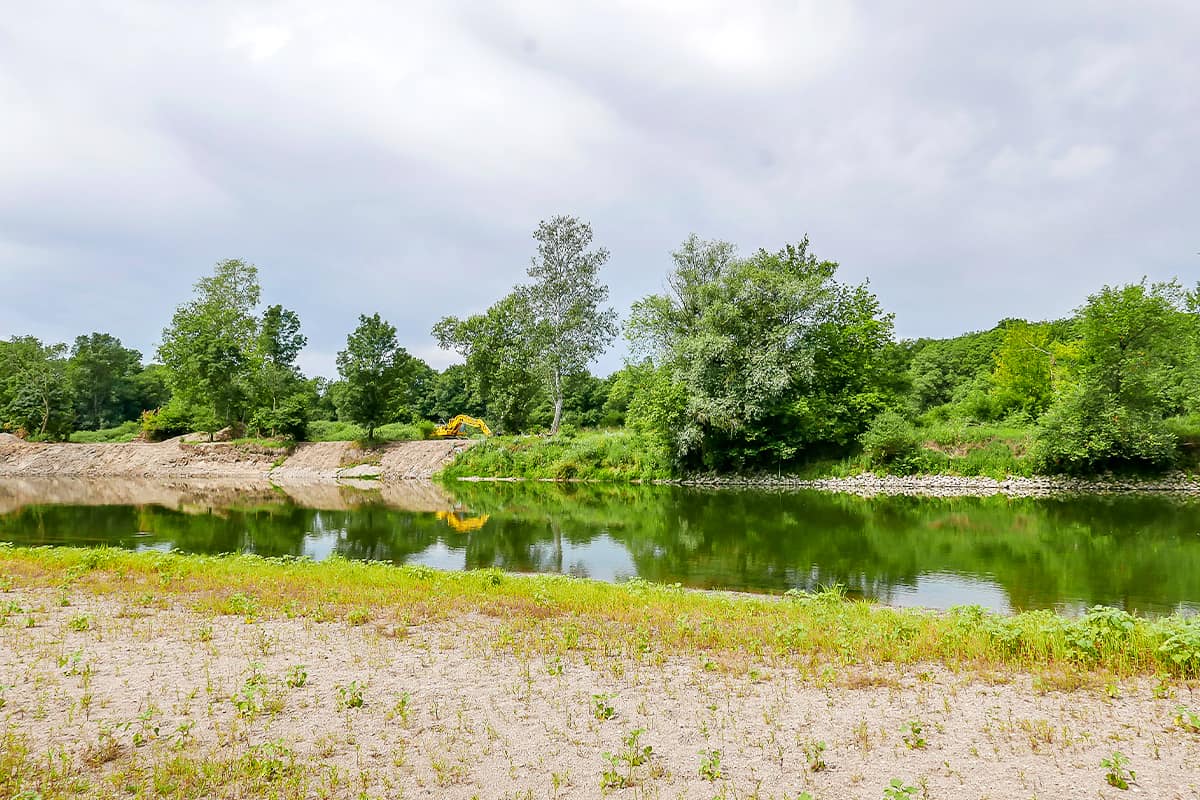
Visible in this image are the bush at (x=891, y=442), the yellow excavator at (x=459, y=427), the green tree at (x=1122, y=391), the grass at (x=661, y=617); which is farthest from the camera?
the yellow excavator at (x=459, y=427)

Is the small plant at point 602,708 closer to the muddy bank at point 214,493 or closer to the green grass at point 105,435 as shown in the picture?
the muddy bank at point 214,493

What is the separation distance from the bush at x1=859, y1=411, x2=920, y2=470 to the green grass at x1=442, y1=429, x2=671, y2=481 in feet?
42.5

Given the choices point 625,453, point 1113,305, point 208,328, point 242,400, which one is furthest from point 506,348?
point 1113,305

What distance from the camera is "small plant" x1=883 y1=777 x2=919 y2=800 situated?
4.22m

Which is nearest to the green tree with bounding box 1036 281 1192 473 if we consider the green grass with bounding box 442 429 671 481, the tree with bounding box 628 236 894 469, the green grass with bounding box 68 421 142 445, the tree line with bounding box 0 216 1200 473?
the tree line with bounding box 0 216 1200 473

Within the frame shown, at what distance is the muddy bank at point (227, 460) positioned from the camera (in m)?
52.4

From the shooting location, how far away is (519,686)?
697 cm

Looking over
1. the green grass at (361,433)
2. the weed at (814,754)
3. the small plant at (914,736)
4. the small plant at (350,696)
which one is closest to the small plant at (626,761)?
the weed at (814,754)

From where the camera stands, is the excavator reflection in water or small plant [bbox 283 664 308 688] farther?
the excavator reflection in water

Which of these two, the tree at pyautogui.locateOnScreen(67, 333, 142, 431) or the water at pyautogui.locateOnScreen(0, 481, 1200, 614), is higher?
the tree at pyautogui.locateOnScreen(67, 333, 142, 431)

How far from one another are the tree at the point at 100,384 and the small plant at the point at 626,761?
97.4 meters

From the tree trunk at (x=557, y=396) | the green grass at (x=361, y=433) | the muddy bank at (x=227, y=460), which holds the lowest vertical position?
the muddy bank at (x=227, y=460)

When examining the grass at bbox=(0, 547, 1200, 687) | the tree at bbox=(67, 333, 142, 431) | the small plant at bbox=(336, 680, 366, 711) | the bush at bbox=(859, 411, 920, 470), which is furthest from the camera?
the tree at bbox=(67, 333, 142, 431)

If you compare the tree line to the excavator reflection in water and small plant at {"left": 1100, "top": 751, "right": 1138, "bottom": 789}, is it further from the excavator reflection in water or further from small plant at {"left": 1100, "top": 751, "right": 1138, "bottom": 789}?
small plant at {"left": 1100, "top": 751, "right": 1138, "bottom": 789}
